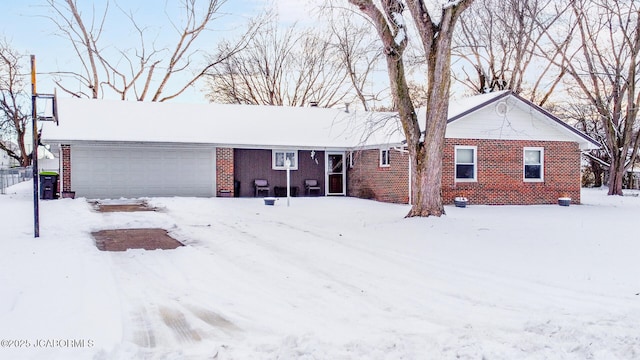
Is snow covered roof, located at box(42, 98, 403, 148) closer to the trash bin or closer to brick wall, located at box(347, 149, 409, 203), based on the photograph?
brick wall, located at box(347, 149, 409, 203)

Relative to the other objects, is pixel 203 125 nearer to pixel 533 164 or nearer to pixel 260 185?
pixel 260 185

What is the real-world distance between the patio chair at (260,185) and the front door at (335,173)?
2944 millimetres

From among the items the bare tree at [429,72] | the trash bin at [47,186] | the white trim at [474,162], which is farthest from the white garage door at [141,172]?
the bare tree at [429,72]

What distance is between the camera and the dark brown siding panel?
21.7 meters

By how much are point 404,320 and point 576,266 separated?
11.7 ft

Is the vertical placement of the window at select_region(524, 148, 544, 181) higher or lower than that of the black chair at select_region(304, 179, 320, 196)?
higher

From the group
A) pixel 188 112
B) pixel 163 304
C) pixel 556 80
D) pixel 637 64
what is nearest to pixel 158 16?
pixel 188 112

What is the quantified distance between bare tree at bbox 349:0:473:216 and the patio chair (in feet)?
34.0

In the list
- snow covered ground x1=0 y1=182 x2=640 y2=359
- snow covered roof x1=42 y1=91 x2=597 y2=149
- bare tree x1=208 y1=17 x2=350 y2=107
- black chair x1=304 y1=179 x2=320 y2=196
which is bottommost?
snow covered ground x1=0 y1=182 x2=640 y2=359

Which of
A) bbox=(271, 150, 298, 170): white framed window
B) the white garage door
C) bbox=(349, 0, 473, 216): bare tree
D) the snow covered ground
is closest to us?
the snow covered ground

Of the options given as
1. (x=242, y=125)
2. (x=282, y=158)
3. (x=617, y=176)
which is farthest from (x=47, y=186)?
(x=617, y=176)

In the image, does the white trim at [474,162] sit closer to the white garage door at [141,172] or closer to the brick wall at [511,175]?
the brick wall at [511,175]

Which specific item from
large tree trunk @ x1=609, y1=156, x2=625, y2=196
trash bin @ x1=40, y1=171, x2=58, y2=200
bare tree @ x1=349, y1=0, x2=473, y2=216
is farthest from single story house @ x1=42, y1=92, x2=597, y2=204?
large tree trunk @ x1=609, y1=156, x2=625, y2=196

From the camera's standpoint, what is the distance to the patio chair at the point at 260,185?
21.5 m
